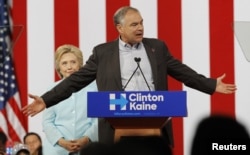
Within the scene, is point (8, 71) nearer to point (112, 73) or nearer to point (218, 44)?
point (218, 44)

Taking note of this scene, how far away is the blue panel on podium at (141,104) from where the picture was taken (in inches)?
106

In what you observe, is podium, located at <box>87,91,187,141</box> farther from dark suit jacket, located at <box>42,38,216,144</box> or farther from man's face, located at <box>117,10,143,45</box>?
man's face, located at <box>117,10,143,45</box>

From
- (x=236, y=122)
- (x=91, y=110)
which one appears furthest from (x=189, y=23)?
(x=236, y=122)

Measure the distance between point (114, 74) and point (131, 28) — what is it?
248mm

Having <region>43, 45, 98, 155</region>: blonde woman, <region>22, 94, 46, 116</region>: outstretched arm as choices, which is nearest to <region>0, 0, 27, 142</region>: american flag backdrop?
<region>43, 45, 98, 155</region>: blonde woman

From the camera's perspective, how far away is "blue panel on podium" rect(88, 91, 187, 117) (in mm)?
2682

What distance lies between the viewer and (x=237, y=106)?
4.83 m

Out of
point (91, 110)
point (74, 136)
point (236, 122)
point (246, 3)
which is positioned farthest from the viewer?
point (246, 3)

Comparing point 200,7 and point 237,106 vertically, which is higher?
point 200,7

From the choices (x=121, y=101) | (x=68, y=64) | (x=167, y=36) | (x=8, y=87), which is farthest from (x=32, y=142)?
(x=121, y=101)

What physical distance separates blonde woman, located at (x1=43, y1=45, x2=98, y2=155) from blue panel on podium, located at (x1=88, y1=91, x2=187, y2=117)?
96 cm

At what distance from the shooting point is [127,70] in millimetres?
3170

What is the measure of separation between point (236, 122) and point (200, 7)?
12.4 feet

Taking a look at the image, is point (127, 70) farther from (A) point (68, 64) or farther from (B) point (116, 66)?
(A) point (68, 64)
